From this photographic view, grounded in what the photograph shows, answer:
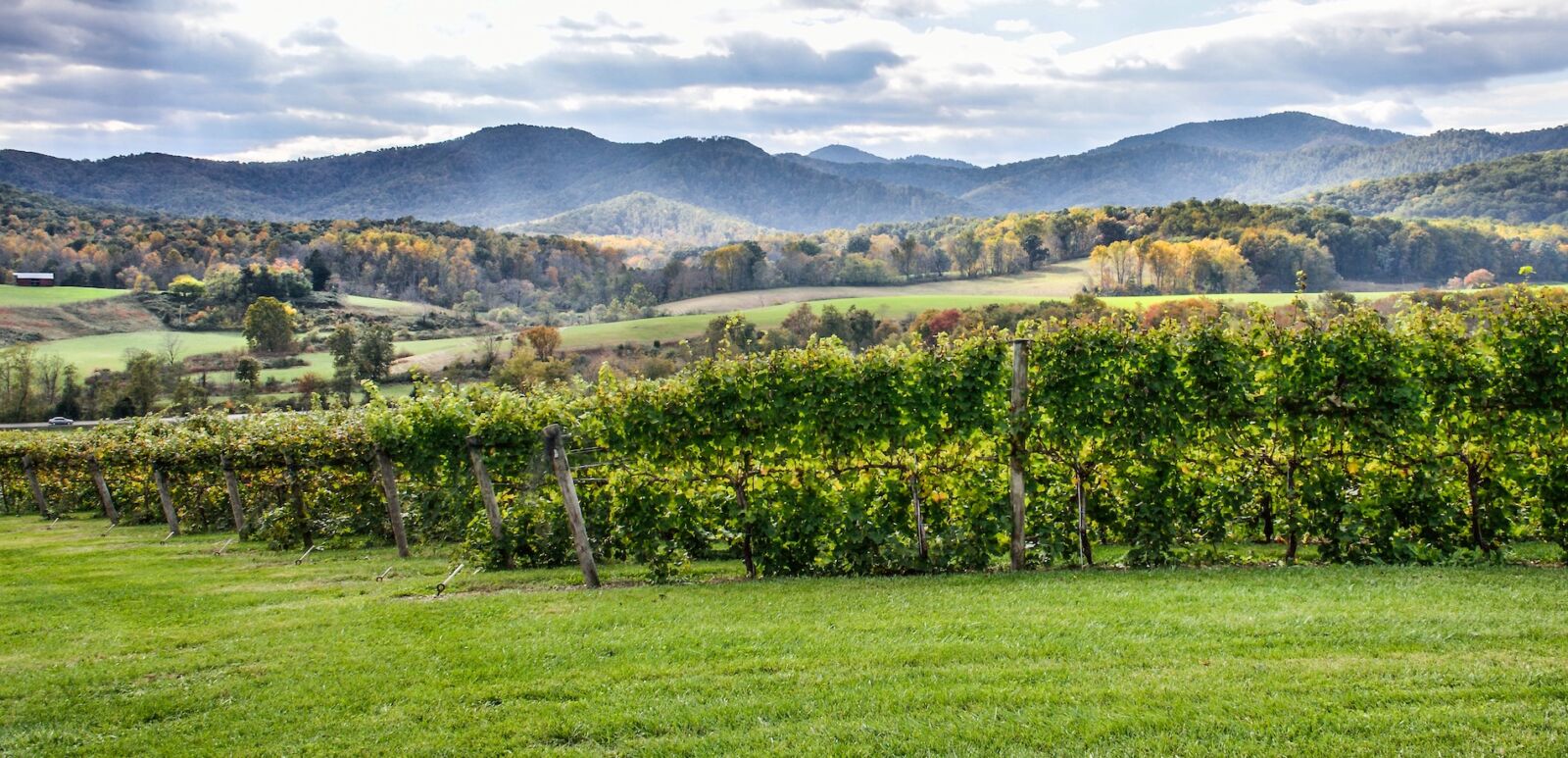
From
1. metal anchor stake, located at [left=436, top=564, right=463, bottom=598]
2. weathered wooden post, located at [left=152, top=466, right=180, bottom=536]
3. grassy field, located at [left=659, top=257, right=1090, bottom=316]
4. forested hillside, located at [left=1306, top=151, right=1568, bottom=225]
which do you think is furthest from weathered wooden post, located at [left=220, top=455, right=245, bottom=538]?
forested hillside, located at [left=1306, top=151, right=1568, bottom=225]

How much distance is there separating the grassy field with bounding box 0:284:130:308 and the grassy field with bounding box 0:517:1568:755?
120 meters

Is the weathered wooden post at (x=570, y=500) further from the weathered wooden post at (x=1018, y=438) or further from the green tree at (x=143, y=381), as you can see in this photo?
the green tree at (x=143, y=381)

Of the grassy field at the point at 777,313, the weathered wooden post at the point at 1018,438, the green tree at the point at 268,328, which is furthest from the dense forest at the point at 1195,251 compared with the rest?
the weathered wooden post at the point at 1018,438

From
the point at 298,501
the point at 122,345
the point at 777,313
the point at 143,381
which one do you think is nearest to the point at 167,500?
the point at 298,501

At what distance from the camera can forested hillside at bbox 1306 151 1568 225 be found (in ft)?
500

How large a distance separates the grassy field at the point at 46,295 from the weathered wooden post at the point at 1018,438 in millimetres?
124285

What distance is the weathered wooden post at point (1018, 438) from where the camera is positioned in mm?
10000

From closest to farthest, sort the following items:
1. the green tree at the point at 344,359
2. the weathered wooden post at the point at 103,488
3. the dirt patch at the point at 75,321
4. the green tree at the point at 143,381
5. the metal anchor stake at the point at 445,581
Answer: the metal anchor stake at the point at 445,581
the weathered wooden post at the point at 103,488
the green tree at the point at 143,381
the green tree at the point at 344,359
the dirt patch at the point at 75,321

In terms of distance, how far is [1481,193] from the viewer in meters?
163

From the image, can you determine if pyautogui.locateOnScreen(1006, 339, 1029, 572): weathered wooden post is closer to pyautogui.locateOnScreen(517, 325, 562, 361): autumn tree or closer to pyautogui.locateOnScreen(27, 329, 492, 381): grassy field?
pyautogui.locateOnScreen(517, 325, 562, 361): autumn tree

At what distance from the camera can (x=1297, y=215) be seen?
396 ft

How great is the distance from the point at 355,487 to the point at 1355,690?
1617 cm

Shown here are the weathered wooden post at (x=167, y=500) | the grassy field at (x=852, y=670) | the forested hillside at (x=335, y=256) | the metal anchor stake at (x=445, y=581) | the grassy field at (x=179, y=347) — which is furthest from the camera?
the forested hillside at (x=335, y=256)

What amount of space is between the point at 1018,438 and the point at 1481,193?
19570 cm
